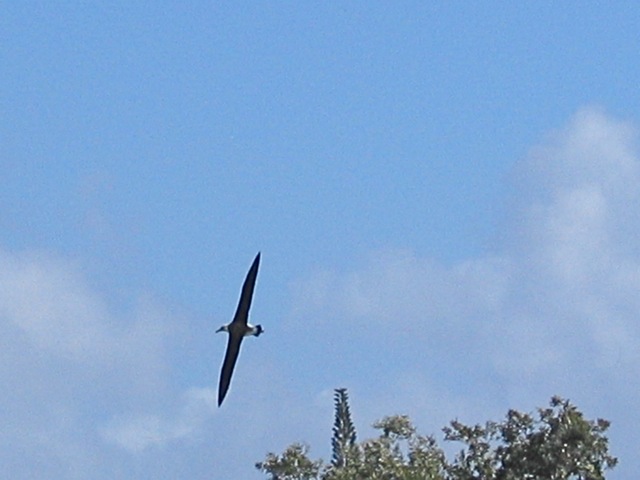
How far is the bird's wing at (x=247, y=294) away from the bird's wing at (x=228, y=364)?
0.39 meters

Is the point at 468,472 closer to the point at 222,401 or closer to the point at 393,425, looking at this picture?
the point at 393,425

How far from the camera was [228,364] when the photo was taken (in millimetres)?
60188

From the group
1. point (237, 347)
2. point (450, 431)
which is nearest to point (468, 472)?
point (450, 431)

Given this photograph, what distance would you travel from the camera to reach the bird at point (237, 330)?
58.3 metres

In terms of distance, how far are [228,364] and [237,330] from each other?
1.08m

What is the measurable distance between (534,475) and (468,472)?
141 centimetres

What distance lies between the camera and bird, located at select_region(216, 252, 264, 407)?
58312 mm

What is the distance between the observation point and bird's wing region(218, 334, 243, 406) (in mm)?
59562

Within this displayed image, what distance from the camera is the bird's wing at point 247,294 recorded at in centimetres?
5788

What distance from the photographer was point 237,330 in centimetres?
5934

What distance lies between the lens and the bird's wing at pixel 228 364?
59.6 m

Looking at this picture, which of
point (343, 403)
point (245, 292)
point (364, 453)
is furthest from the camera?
point (343, 403)

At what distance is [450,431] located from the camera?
65625mm

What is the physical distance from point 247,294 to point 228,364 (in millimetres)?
2102
